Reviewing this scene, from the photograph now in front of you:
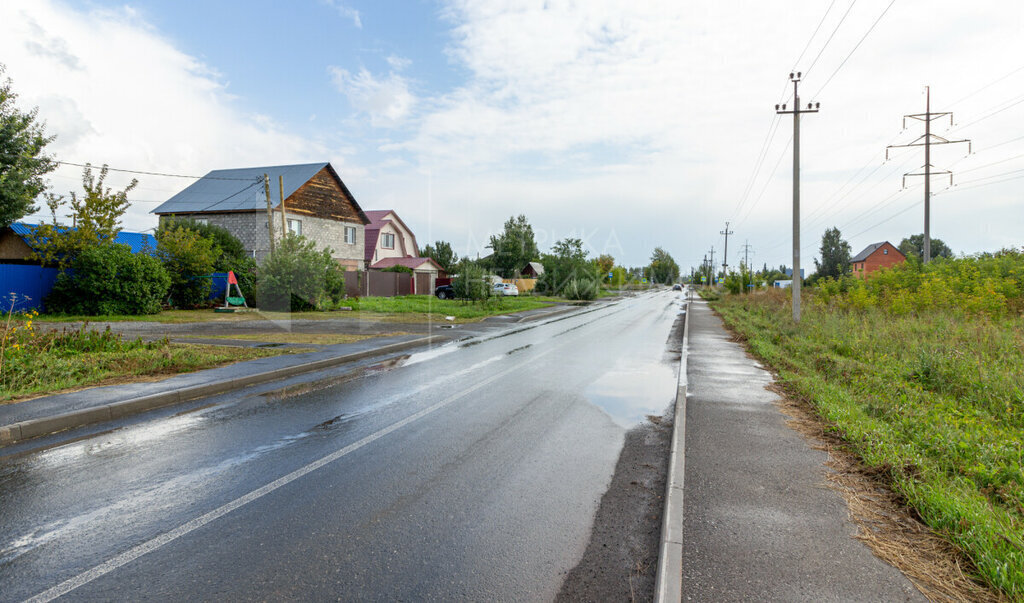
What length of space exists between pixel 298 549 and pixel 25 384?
23.2ft

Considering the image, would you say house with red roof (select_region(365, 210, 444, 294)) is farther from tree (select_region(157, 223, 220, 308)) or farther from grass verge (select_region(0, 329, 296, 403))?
grass verge (select_region(0, 329, 296, 403))

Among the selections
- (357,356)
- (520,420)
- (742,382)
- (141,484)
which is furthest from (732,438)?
(357,356)

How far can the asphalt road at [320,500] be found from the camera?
3041 mm

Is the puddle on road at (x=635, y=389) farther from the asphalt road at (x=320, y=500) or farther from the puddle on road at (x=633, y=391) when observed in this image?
the asphalt road at (x=320, y=500)

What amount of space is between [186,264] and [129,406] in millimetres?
19149

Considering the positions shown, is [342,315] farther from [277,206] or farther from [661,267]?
[661,267]

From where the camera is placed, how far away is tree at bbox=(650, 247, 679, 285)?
163000 mm

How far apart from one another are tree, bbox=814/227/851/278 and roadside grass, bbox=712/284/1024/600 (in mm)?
93018

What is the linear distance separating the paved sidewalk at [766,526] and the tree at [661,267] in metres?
159

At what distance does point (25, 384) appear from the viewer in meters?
7.54

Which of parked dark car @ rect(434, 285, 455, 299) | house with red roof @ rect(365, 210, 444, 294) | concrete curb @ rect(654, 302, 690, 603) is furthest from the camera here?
house with red roof @ rect(365, 210, 444, 294)

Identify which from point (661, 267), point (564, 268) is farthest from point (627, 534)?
point (661, 267)

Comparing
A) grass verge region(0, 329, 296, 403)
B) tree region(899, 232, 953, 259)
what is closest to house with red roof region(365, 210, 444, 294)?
grass verge region(0, 329, 296, 403)

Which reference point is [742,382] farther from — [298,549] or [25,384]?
[25,384]
